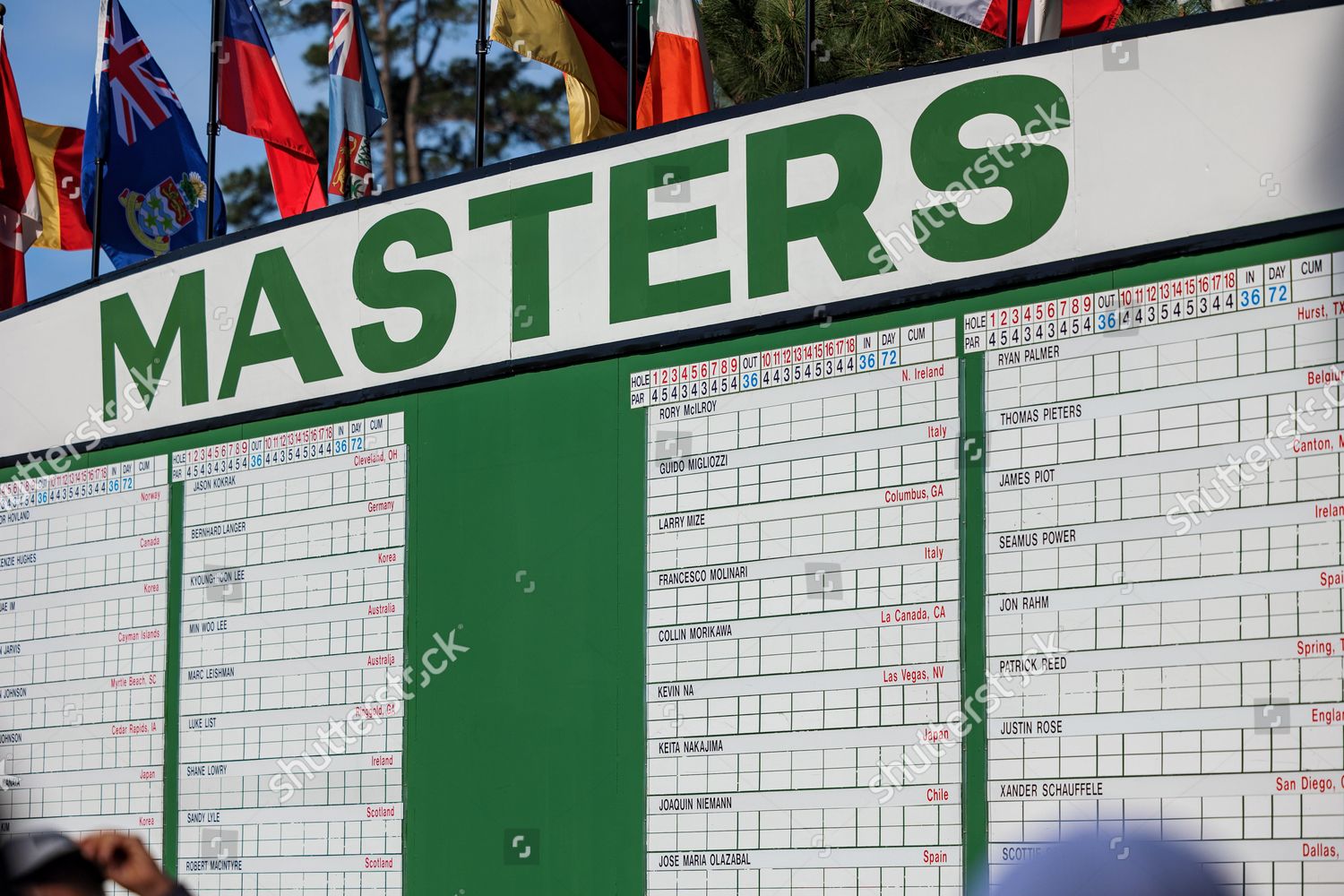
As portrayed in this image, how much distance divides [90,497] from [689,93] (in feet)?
9.93

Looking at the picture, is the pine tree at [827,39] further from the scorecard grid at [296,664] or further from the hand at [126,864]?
the hand at [126,864]

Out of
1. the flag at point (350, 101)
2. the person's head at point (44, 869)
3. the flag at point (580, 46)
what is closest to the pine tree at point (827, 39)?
the flag at point (350, 101)

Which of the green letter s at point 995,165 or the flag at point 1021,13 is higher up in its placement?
the flag at point 1021,13

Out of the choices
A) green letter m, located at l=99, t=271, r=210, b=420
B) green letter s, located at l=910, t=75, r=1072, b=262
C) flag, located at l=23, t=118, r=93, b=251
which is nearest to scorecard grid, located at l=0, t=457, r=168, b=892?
green letter m, located at l=99, t=271, r=210, b=420

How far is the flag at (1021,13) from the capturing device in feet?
20.5

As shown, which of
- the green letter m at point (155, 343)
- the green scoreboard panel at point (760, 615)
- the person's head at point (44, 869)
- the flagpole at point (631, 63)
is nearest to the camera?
the person's head at point (44, 869)

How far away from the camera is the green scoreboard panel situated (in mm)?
4215

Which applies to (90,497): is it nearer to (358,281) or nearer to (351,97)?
(358,281)

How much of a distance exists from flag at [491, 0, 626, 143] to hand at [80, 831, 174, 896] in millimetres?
4804

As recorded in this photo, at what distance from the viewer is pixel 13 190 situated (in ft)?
29.2

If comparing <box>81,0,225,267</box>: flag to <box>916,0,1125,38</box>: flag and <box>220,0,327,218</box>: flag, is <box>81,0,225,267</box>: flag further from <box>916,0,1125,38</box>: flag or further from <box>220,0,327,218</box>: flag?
<box>916,0,1125,38</box>: flag

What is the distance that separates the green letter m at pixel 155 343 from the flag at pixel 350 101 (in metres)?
1.55

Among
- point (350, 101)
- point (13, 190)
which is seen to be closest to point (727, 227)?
point (350, 101)

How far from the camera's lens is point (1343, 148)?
4.18m
